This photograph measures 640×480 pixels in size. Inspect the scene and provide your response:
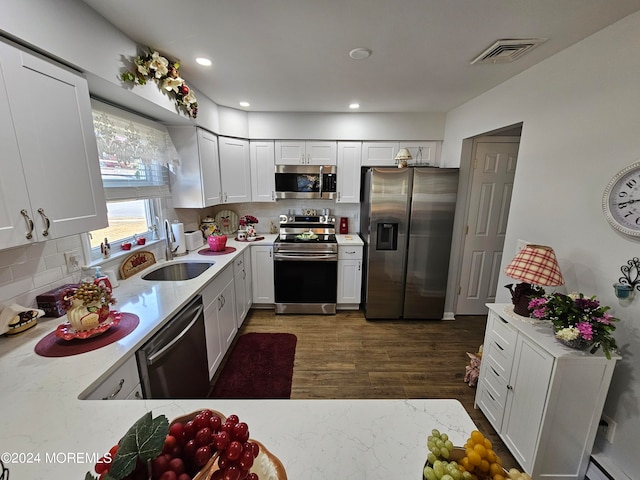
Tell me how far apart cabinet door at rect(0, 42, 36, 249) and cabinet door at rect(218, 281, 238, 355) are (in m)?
1.35

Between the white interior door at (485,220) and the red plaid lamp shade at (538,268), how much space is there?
1.58 metres

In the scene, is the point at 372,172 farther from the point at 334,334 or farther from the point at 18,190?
the point at 18,190

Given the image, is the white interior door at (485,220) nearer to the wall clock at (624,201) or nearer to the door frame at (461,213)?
the door frame at (461,213)

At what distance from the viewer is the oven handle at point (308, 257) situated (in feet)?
10.2

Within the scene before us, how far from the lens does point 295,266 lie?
10.3 ft

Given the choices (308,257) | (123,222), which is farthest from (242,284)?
(123,222)

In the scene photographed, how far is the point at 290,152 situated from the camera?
3.30m

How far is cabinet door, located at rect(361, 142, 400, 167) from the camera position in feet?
10.8

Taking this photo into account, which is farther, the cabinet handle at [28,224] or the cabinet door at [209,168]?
the cabinet door at [209,168]

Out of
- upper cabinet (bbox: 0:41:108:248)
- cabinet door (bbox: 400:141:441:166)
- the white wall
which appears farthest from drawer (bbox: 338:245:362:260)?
upper cabinet (bbox: 0:41:108:248)

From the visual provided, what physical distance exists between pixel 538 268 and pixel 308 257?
2.14 meters

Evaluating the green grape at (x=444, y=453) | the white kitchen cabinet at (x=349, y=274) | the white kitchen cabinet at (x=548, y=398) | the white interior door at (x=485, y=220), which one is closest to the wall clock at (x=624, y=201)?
the white kitchen cabinet at (x=548, y=398)

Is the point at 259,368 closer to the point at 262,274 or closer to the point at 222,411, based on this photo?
the point at 262,274

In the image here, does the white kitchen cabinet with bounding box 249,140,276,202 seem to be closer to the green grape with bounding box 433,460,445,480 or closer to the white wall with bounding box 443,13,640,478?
the white wall with bounding box 443,13,640,478
